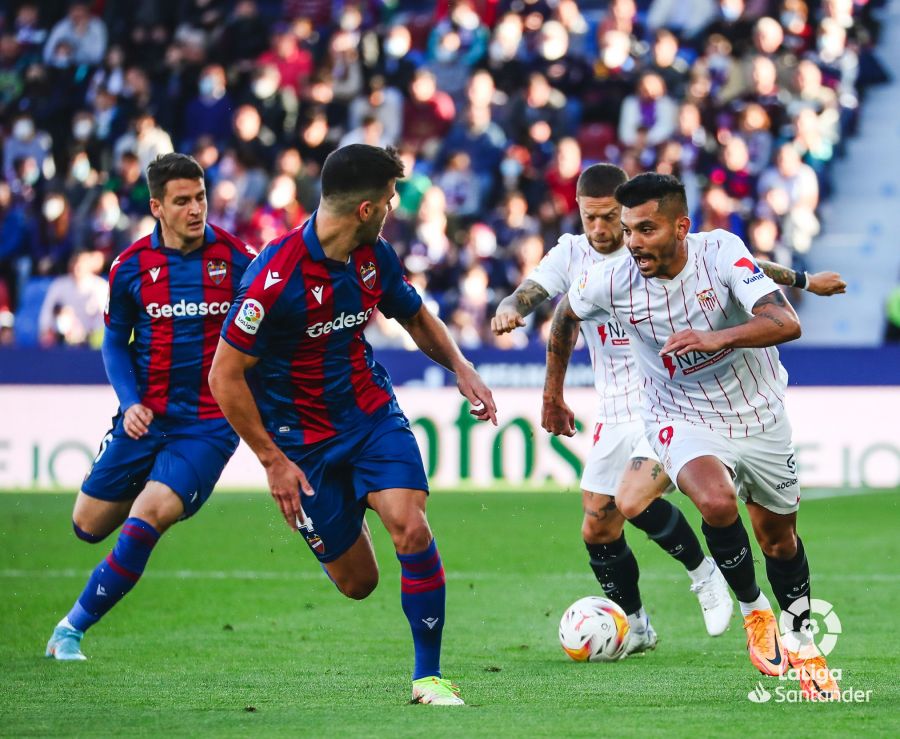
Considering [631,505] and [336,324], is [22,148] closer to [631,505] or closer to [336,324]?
[631,505]

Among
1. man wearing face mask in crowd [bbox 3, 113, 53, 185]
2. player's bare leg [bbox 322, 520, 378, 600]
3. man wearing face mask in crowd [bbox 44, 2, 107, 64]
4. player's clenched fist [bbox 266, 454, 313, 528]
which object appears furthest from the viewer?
man wearing face mask in crowd [bbox 44, 2, 107, 64]

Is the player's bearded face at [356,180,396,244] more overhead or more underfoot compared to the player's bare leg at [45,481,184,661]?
more overhead

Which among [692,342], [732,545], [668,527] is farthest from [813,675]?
[668,527]

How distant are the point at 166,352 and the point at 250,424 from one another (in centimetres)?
194

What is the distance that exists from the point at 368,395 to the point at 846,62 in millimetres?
16186

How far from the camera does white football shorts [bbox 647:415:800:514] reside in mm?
6824

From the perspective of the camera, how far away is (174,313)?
26.6 ft

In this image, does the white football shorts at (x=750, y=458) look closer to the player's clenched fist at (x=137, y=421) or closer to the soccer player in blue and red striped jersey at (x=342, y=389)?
the soccer player in blue and red striped jersey at (x=342, y=389)

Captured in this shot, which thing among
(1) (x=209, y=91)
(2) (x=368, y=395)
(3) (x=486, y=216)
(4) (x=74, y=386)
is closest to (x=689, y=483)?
(2) (x=368, y=395)

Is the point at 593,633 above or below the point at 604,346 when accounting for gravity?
below

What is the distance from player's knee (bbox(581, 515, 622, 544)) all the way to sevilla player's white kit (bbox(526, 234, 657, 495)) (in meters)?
0.15

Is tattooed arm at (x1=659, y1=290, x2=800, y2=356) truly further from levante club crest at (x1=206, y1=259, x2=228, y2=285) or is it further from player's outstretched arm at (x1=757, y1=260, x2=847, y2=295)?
levante club crest at (x1=206, y1=259, x2=228, y2=285)

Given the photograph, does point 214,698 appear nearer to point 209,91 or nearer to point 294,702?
point 294,702

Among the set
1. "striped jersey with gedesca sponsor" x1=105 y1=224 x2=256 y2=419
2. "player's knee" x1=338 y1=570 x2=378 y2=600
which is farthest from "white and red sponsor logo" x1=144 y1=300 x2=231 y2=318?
"player's knee" x1=338 y1=570 x2=378 y2=600
